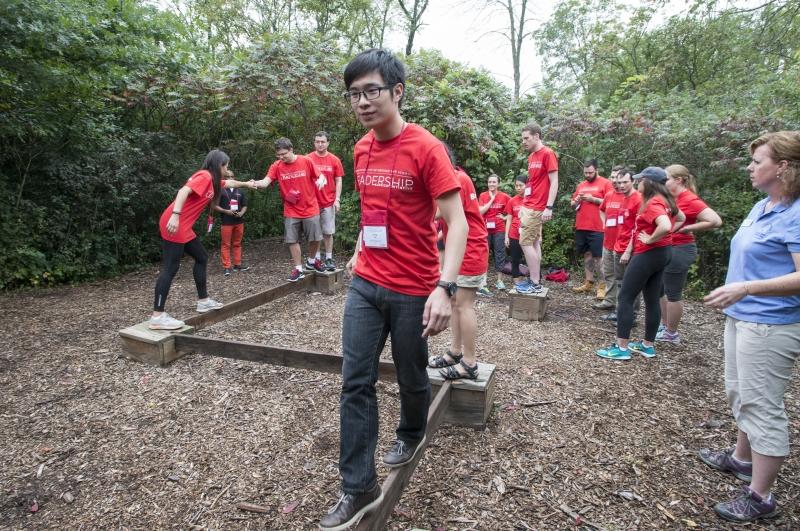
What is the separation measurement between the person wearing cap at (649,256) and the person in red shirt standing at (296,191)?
4.32 metres

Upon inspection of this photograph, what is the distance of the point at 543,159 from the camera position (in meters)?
5.61

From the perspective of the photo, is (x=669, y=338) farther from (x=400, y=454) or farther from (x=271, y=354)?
(x=271, y=354)

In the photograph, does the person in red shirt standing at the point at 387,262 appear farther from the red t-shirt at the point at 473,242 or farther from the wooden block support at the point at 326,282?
the wooden block support at the point at 326,282

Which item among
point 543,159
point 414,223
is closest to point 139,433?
point 414,223

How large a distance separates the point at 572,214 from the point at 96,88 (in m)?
8.68

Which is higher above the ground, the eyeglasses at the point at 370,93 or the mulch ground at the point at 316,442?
the eyeglasses at the point at 370,93

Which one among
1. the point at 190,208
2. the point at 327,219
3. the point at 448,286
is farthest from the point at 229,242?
the point at 448,286

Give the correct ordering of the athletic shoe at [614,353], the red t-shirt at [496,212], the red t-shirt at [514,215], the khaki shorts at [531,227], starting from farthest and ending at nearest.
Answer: the red t-shirt at [496,212]
the red t-shirt at [514,215]
the khaki shorts at [531,227]
the athletic shoe at [614,353]

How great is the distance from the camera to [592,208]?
6.80m

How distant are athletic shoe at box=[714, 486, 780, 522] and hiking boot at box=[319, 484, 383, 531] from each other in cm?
184

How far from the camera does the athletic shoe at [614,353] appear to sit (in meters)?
4.36

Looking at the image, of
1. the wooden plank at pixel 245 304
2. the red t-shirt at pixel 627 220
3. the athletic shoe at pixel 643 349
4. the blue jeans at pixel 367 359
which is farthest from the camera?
the red t-shirt at pixel 627 220

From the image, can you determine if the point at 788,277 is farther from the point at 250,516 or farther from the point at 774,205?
the point at 250,516

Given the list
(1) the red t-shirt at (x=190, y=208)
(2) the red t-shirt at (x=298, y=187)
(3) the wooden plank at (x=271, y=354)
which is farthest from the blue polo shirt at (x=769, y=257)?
(2) the red t-shirt at (x=298, y=187)
